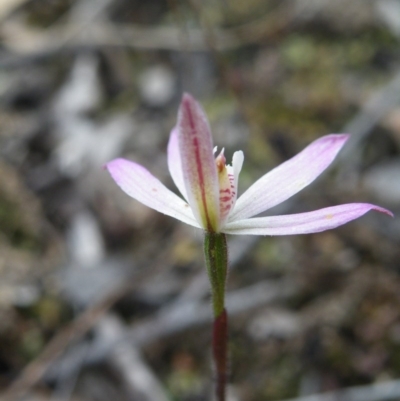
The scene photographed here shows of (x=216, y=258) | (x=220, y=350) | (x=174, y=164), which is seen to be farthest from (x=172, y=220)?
(x=216, y=258)

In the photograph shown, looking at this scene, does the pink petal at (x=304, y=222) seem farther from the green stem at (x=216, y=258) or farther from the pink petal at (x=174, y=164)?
the pink petal at (x=174, y=164)

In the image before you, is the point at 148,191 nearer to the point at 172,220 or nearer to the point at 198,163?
the point at 198,163

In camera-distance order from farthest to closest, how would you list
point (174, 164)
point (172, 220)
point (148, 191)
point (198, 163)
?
point (172, 220) < point (174, 164) < point (148, 191) < point (198, 163)

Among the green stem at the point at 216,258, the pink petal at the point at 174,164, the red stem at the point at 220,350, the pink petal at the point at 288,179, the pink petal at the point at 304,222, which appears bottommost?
the red stem at the point at 220,350

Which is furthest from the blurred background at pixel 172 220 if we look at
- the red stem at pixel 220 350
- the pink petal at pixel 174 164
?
the pink petal at pixel 174 164

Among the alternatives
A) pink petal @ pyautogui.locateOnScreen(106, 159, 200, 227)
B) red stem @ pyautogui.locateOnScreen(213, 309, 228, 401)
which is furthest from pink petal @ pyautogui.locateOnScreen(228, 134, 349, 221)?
red stem @ pyautogui.locateOnScreen(213, 309, 228, 401)

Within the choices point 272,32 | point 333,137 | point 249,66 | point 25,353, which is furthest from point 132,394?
point 272,32
